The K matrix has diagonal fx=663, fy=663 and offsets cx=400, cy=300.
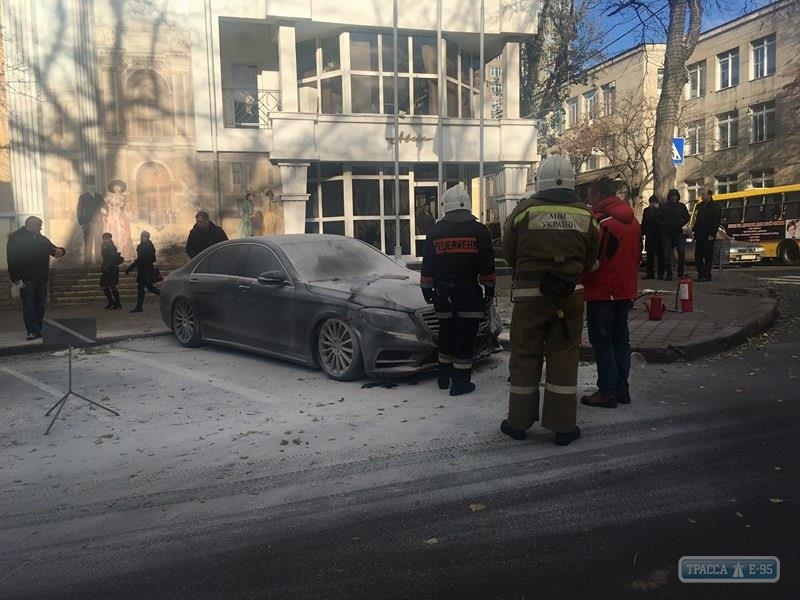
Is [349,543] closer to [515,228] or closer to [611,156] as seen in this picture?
[515,228]

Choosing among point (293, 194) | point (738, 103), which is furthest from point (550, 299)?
point (738, 103)

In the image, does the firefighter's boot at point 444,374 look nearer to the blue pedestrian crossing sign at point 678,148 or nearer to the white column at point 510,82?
the blue pedestrian crossing sign at point 678,148

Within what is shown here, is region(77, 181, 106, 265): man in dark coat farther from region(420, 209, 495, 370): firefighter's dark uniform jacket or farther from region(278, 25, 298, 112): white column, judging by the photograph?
region(420, 209, 495, 370): firefighter's dark uniform jacket

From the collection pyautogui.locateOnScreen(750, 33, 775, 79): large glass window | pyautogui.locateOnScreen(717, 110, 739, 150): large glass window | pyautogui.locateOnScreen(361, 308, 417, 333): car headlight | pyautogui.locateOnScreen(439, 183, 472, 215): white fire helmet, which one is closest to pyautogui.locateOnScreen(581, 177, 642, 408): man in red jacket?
pyautogui.locateOnScreen(439, 183, 472, 215): white fire helmet

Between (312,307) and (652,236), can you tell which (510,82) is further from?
(312,307)

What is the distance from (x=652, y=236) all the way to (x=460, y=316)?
965 centimetres

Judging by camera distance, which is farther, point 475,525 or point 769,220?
point 769,220

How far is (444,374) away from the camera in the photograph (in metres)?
6.17

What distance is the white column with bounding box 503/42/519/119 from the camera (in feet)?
63.6

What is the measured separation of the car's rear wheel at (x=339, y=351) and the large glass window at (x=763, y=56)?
36021 millimetres

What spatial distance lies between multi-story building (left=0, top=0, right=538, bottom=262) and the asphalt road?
13.1 meters

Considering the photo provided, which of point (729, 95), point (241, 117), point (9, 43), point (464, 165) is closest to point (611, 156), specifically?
point (729, 95)

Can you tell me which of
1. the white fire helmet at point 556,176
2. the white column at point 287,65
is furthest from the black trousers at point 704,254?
the white column at point 287,65

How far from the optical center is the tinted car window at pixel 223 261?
321 inches
